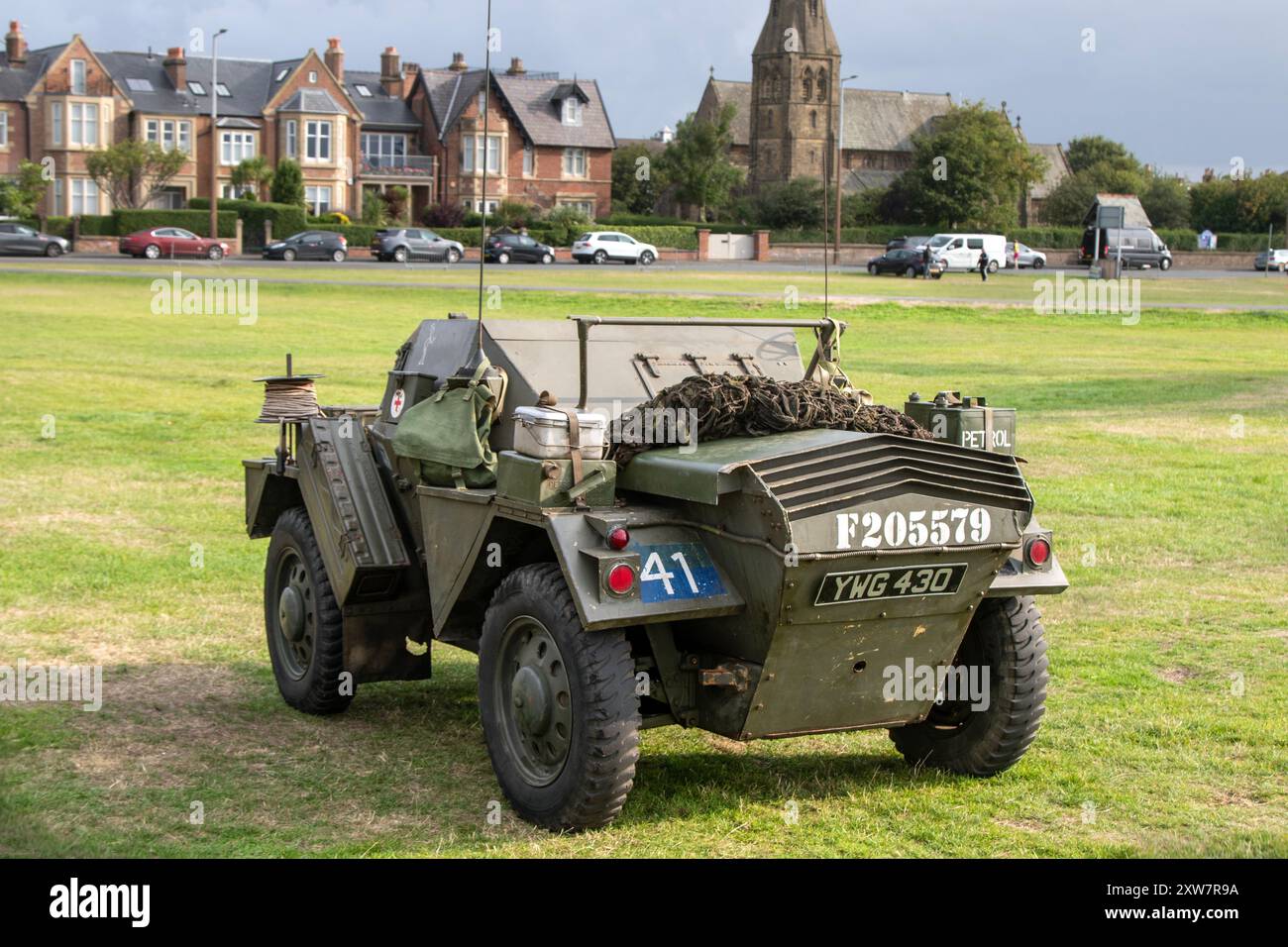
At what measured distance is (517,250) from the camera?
6128 cm

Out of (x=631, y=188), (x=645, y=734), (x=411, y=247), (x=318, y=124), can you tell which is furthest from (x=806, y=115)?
(x=645, y=734)

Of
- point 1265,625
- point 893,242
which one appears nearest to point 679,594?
point 1265,625

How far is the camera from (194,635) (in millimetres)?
10445

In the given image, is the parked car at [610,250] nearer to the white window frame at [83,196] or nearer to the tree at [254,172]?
the tree at [254,172]

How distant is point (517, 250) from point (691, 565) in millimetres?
55827

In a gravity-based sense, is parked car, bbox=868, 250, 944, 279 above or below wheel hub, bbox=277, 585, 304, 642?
above

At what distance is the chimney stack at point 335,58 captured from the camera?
87.2 metres

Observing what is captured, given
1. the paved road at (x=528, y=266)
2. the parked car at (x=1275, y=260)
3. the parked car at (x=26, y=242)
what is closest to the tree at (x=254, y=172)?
the paved road at (x=528, y=266)

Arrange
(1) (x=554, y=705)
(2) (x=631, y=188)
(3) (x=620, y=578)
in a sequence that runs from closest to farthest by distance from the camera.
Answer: (3) (x=620, y=578), (1) (x=554, y=705), (2) (x=631, y=188)

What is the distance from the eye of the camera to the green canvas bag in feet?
24.0

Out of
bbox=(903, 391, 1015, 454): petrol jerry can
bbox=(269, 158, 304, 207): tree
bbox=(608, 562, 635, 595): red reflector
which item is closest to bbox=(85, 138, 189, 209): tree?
bbox=(269, 158, 304, 207): tree

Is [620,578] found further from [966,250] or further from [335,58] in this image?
[335,58]

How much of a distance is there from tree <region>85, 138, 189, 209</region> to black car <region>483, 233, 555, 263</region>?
22.5 meters

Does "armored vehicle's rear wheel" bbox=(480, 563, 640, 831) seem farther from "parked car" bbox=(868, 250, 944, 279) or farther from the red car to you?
"parked car" bbox=(868, 250, 944, 279)
